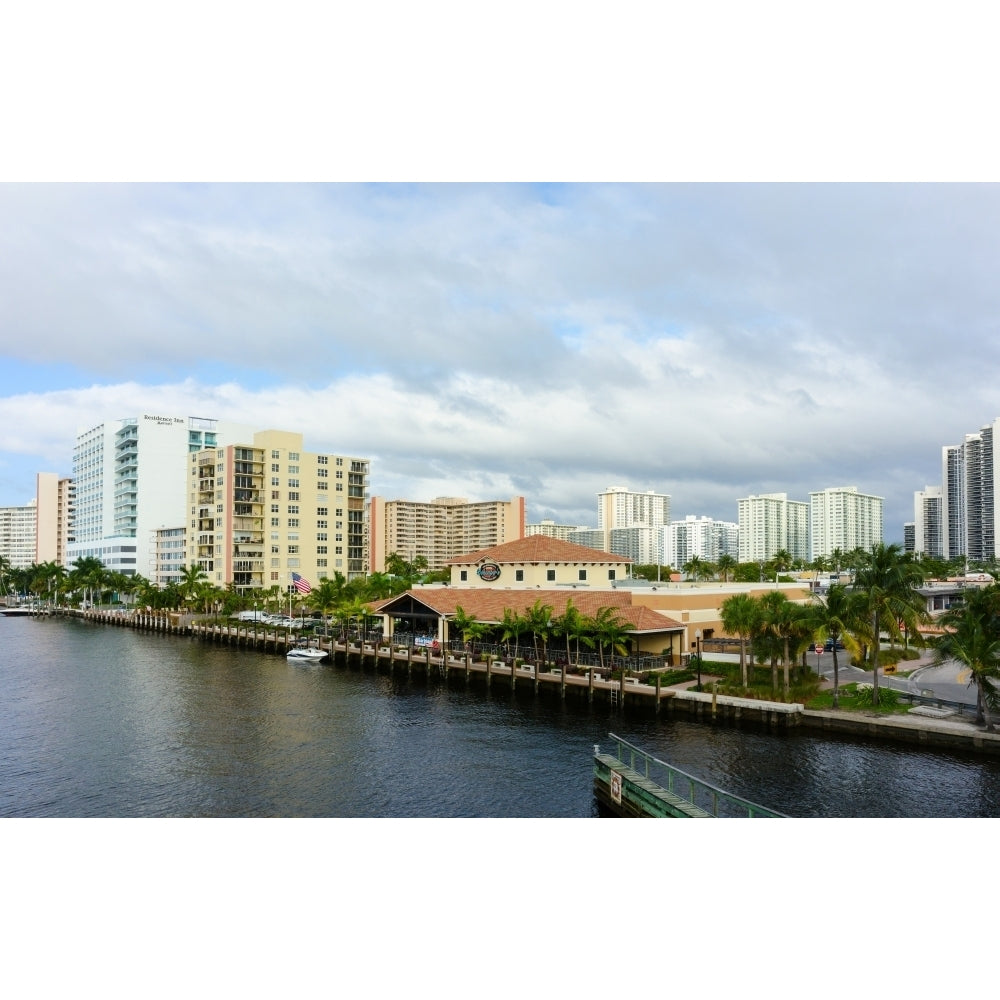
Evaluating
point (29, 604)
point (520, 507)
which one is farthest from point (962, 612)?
point (29, 604)

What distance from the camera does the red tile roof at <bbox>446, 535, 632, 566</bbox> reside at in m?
69.2

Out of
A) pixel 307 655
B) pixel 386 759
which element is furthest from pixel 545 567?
pixel 386 759

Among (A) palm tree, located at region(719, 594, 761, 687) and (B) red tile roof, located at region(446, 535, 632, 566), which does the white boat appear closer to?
(B) red tile roof, located at region(446, 535, 632, 566)

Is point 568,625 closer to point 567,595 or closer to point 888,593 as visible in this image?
point 567,595

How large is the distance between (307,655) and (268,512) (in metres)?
60.3

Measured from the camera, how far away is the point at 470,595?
6881 centimetres

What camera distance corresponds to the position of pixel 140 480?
163m

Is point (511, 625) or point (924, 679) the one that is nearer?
point (924, 679)

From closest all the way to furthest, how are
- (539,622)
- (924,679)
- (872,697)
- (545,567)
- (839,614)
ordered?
(839,614), (872,697), (924,679), (539,622), (545,567)

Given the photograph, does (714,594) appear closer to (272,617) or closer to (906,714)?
(906,714)

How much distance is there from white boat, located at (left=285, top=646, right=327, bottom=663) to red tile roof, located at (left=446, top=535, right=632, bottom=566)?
1518 centimetres

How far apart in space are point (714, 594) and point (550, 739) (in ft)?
89.6

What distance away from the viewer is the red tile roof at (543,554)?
227 feet

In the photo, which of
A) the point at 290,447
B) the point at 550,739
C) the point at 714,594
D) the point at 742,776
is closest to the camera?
the point at 742,776
